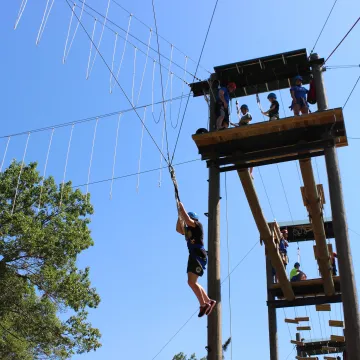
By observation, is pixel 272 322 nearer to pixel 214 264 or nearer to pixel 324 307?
pixel 324 307

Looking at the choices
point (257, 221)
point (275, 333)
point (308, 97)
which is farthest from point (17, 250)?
point (308, 97)

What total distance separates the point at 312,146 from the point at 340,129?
47 cm

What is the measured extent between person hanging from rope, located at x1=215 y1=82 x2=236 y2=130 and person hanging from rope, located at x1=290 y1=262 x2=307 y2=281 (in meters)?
4.91

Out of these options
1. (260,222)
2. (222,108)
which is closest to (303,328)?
(260,222)

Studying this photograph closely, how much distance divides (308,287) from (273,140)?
411 centimetres

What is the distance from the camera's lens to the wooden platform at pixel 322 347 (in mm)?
13766

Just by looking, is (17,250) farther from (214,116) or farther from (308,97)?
(308,97)

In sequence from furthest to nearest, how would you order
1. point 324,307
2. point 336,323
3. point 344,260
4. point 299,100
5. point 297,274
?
point 297,274
point 324,307
point 336,323
point 299,100
point 344,260

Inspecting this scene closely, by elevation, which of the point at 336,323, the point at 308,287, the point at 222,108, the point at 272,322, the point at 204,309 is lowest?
the point at 204,309

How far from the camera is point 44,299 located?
51.0 feet

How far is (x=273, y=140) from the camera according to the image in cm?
751

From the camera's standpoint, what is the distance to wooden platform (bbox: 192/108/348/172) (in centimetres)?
720

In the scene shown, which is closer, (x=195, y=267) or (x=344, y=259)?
(x=195, y=267)

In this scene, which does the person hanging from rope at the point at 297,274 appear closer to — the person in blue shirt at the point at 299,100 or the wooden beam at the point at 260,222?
the wooden beam at the point at 260,222
